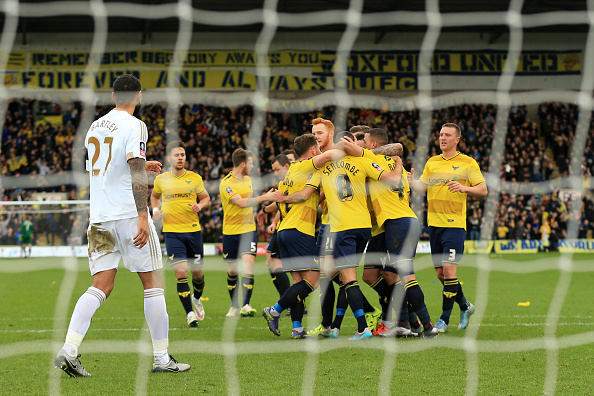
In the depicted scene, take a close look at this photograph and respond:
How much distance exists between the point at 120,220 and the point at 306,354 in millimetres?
1992

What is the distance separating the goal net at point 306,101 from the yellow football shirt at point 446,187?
9.33 meters

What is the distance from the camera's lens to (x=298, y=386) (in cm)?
466

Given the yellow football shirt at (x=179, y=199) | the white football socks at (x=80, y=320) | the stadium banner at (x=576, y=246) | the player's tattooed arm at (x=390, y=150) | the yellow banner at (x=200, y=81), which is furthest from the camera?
the yellow banner at (x=200, y=81)

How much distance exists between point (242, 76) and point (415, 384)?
22.8 meters

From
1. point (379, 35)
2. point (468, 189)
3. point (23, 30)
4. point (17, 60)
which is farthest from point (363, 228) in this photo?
point (17, 60)

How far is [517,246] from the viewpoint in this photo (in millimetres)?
22344

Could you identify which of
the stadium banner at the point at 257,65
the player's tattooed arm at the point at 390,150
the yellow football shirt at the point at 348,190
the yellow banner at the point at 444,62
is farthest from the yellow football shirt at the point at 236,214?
the yellow banner at the point at 444,62

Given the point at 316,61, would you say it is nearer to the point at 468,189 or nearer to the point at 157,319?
the point at 468,189

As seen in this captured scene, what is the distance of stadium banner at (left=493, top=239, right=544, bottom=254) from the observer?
22.2m

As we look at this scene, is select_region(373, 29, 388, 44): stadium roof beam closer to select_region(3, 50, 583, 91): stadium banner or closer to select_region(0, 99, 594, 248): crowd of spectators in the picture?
select_region(3, 50, 583, 91): stadium banner

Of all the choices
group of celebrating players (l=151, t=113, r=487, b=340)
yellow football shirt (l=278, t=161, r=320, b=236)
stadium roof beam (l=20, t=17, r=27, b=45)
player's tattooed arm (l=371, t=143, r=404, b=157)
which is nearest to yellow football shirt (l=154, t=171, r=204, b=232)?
group of celebrating players (l=151, t=113, r=487, b=340)

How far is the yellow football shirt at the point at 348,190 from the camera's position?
20.9 feet

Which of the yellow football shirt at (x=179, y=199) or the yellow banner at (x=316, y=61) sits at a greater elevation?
the yellow banner at (x=316, y=61)

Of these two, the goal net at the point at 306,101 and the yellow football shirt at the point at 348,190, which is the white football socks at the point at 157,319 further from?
the goal net at the point at 306,101
